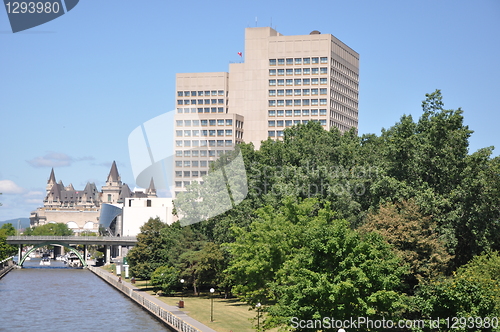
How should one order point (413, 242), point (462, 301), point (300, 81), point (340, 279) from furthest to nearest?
point (300, 81)
point (413, 242)
point (340, 279)
point (462, 301)

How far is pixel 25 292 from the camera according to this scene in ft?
323

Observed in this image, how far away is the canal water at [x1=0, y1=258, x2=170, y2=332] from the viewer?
63.8 metres

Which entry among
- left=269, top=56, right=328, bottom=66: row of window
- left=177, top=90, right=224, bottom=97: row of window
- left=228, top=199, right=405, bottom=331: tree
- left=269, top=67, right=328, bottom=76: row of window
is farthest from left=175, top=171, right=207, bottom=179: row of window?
left=228, top=199, right=405, bottom=331: tree

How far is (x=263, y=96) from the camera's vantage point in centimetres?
17112

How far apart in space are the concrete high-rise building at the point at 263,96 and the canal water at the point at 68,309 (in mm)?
65026

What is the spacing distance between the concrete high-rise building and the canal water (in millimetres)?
65026

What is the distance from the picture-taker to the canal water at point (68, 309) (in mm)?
63750

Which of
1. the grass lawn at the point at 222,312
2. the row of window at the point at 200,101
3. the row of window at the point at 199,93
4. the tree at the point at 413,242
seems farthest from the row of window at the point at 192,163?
the tree at the point at 413,242

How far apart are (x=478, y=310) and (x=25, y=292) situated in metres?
79.1

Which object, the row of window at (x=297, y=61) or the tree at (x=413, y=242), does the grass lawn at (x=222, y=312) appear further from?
the row of window at (x=297, y=61)

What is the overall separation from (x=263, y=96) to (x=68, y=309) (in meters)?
102

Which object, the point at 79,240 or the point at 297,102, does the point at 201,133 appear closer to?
the point at 297,102

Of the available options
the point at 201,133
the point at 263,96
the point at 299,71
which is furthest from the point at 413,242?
the point at 201,133

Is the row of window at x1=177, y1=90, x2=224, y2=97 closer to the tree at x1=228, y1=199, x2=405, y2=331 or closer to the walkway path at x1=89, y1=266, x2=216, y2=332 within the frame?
the walkway path at x1=89, y1=266, x2=216, y2=332
